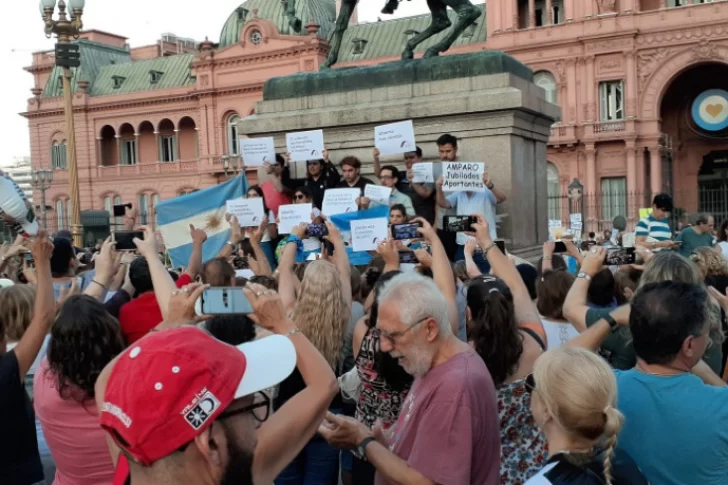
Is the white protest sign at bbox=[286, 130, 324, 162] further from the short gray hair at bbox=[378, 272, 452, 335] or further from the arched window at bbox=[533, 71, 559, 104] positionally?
the arched window at bbox=[533, 71, 559, 104]

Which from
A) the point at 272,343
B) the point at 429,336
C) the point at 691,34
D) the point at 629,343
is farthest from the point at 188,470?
the point at 691,34

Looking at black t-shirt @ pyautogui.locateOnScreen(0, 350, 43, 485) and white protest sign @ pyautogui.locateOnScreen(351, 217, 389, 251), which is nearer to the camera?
black t-shirt @ pyautogui.locateOnScreen(0, 350, 43, 485)

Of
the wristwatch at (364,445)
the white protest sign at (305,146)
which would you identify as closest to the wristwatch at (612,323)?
the wristwatch at (364,445)

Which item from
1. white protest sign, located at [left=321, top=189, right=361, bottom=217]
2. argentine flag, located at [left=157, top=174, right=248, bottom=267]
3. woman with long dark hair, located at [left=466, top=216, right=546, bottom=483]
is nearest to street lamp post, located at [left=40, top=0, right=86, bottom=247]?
argentine flag, located at [left=157, top=174, right=248, bottom=267]

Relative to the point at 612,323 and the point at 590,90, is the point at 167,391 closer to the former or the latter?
the point at 612,323

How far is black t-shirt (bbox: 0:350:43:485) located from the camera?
12.2 ft

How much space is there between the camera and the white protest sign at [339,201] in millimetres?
8203

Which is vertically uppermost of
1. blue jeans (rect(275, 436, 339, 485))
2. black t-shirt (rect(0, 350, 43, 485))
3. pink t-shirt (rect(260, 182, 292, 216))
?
pink t-shirt (rect(260, 182, 292, 216))

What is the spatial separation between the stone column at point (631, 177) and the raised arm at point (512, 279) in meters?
36.3

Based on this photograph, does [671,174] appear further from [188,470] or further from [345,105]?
[188,470]

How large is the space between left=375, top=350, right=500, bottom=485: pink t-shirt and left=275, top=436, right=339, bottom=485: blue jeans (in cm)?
136

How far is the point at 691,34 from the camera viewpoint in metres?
38.3

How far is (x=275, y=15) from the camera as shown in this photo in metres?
54.4

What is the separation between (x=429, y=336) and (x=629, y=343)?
1.50m
